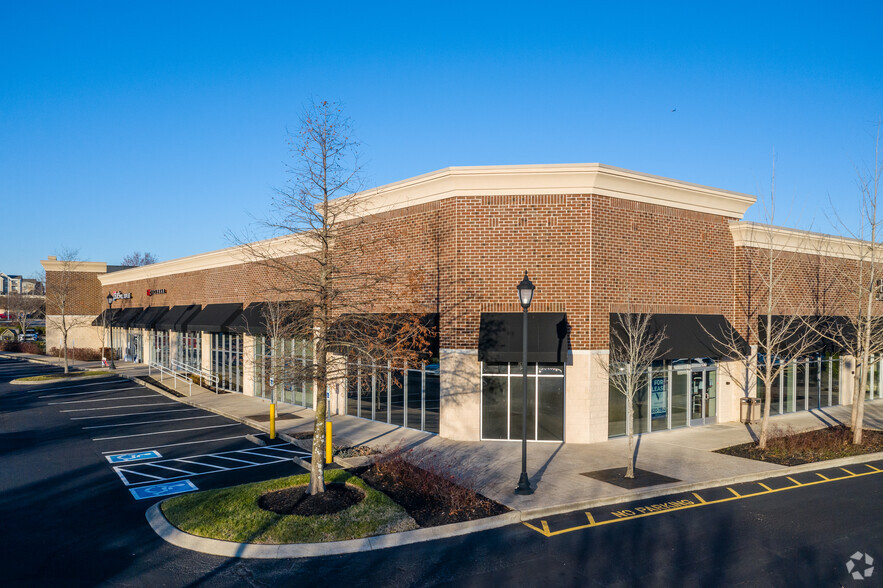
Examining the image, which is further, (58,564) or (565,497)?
(565,497)

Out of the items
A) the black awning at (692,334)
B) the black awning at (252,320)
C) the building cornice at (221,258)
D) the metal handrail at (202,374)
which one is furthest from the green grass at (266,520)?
the metal handrail at (202,374)

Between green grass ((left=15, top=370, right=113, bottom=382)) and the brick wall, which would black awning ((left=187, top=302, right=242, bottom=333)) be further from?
the brick wall

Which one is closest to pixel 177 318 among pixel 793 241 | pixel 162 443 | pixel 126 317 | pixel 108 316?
pixel 126 317

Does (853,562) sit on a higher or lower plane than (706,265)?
→ lower

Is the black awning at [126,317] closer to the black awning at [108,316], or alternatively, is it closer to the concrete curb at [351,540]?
the black awning at [108,316]

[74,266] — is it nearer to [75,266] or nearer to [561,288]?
[75,266]

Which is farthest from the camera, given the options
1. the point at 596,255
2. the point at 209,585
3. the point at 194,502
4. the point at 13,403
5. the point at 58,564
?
the point at 13,403

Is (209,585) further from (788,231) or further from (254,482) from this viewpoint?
(788,231)

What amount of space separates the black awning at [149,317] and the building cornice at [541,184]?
80.8ft

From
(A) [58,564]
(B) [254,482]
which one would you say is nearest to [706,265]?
(B) [254,482]

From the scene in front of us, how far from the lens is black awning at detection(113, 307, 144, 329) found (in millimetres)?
43000

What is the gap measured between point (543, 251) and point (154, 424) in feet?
50.1

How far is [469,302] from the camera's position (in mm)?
18031

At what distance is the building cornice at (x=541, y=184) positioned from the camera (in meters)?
17.7
